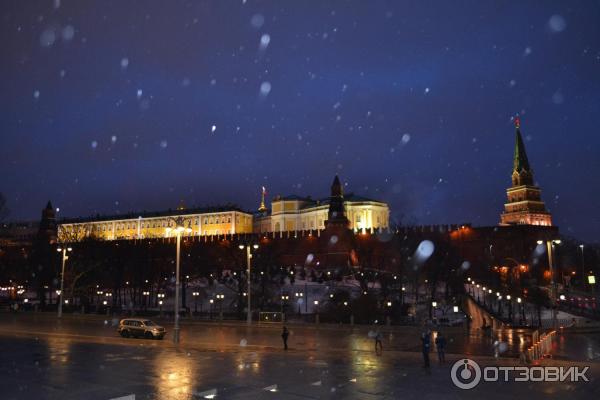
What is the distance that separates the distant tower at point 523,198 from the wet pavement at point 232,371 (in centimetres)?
9433

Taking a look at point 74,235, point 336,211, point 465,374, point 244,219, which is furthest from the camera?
point 244,219

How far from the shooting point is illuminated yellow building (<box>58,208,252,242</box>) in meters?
124

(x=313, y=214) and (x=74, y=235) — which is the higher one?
(x=313, y=214)

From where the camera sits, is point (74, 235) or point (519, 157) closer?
point (74, 235)

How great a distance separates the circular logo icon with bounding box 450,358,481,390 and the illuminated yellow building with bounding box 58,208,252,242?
347 ft

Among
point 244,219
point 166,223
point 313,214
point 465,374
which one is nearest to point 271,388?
point 465,374

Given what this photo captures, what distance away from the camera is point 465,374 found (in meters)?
15.7

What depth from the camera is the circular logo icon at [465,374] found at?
13914mm

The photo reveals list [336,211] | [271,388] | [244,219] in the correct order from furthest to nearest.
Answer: [244,219] → [336,211] → [271,388]

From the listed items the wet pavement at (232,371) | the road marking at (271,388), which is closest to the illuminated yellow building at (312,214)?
the wet pavement at (232,371)

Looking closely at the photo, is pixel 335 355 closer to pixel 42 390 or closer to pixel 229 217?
pixel 42 390

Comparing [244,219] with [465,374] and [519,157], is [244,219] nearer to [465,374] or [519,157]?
[519,157]

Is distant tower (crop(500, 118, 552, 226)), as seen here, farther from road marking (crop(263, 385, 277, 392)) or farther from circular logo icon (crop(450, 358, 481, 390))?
road marking (crop(263, 385, 277, 392))

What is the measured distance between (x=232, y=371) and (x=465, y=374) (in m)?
7.07
